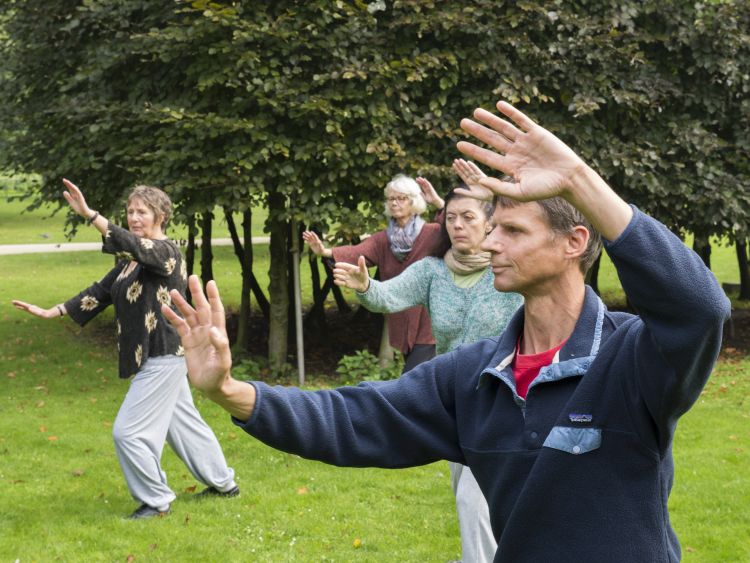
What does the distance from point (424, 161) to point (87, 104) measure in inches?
150

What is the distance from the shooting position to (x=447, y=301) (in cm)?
564

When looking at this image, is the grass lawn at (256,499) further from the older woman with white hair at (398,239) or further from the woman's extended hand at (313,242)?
the woman's extended hand at (313,242)

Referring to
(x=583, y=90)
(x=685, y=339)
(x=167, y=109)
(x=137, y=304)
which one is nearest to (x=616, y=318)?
(x=685, y=339)

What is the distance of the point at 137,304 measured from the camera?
23.5 ft

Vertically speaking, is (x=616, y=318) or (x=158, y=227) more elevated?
(x=616, y=318)

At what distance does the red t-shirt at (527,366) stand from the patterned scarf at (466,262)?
2479 millimetres

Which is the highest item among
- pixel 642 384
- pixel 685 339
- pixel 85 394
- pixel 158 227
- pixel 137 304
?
pixel 685 339

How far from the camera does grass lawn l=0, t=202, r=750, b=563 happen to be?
688 cm

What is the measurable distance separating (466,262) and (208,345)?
2.99 meters

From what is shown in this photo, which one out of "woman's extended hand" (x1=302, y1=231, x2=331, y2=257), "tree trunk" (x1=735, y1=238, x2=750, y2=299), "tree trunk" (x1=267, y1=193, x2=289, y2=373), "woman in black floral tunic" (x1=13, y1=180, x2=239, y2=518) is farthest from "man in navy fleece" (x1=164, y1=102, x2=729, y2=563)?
"tree trunk" (x1=735, y1=238, x2=750, y2=299)

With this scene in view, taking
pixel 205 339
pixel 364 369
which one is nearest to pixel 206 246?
pixel 364 369

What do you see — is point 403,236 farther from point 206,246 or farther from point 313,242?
point 206,246

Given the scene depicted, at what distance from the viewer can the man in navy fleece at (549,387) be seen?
243cm

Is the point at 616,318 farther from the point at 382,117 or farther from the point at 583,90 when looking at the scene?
the point at 583,90
